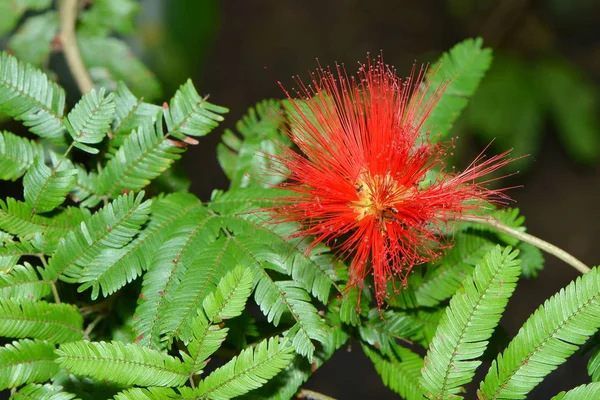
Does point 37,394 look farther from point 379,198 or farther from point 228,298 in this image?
point 379,198

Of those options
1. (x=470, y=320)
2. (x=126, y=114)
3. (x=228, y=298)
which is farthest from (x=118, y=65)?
(x=470, y=320)

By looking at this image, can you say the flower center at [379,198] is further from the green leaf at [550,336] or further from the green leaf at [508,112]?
the green leaf at [508,112]

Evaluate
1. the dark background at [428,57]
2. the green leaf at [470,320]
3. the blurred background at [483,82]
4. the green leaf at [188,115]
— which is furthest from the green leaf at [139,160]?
the dark background at [428,57]

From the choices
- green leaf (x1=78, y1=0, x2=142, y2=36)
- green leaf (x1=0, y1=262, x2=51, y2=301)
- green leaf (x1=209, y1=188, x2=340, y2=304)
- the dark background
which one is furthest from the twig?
the dark background

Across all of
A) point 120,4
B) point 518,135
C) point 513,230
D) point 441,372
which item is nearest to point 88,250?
point 441,372

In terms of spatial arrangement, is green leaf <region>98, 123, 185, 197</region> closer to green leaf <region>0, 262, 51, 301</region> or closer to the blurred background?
green leaf <region>0, 262, 51, 301</region>

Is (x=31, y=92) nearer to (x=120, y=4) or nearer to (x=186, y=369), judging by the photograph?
(x=186, y=369)
